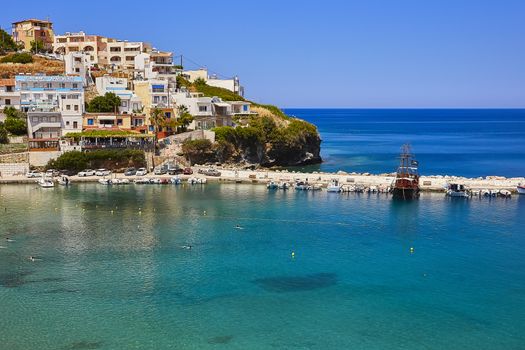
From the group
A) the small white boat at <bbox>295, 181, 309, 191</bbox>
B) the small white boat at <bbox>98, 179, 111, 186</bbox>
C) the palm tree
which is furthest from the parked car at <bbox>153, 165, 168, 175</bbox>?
the small white boat at <bbox>295, 181, 309, 191</bbox>

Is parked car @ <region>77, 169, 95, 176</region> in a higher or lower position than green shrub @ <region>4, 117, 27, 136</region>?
lower

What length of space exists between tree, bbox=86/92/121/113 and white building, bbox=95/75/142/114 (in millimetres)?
1557

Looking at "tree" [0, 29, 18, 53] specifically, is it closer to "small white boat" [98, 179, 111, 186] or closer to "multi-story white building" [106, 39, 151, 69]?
"multi-story white building" [106, 39, 151, 69]

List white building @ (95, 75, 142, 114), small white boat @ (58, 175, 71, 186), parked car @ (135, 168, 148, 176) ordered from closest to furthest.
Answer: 1. small white boat @ (58, 175, 71, 186)
2. parked car @ (135, 168, 148, 176)
3. white building @ (95, 75, 142, 114)

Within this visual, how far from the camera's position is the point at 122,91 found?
94.8 metres

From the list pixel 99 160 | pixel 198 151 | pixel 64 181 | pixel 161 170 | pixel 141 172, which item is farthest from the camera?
pixel 198 151

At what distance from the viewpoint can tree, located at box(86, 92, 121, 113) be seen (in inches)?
3497

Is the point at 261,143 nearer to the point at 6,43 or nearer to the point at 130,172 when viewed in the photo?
the point at 130,172

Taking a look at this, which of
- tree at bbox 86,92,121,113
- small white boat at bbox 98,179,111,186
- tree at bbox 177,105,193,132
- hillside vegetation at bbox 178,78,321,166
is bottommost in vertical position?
small white boat at bbox 98,179,111,186

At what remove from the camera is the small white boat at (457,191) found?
68312 mm

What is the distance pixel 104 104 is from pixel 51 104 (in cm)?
789

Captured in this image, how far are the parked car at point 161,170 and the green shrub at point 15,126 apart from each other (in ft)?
64.5

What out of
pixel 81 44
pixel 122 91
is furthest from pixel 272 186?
pixel 81 44

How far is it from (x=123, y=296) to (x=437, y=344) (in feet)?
61.8
